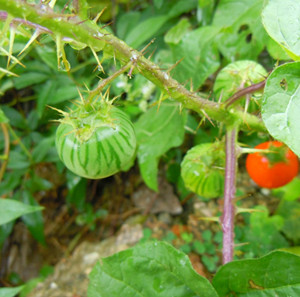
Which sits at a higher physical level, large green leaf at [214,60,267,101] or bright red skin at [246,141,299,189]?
large green leaf at [214,60,267,101]

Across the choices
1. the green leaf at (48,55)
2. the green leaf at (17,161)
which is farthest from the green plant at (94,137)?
the green leaf at (17,161)

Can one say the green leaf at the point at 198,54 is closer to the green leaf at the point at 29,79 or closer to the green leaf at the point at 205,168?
the green leaf at the point at 205,168

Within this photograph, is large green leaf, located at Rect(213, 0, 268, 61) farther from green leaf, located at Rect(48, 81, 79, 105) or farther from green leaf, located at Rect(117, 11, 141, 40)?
green leaf, located at Rect(48, 81, 79, 105)

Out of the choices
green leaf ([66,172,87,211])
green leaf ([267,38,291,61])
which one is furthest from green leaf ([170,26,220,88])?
green leaf ([66,172,87,211])

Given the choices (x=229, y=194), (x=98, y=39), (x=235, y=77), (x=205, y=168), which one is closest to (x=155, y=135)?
(x=205, y=168)

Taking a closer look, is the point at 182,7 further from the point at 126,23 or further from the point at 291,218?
the point at 291,218

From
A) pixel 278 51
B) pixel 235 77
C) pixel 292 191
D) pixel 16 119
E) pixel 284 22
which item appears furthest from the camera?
pixel 16 119
